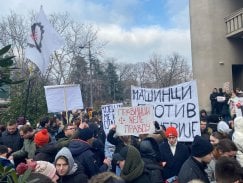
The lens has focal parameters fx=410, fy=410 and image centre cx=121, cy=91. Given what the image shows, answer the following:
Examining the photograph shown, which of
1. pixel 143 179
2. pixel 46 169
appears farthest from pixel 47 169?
pixel 143 179

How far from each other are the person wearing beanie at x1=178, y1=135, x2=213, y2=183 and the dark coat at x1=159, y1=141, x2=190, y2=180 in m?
1.23

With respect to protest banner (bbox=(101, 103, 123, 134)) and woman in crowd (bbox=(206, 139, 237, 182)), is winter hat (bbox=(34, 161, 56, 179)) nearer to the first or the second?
woman in crowd (bbox=(206, 139, 237, 182))

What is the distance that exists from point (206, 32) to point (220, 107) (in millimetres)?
7226

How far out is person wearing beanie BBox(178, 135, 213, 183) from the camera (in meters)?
4.61

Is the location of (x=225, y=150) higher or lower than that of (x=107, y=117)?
lower

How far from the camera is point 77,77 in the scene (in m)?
51.9

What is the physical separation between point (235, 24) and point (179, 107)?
18.9m

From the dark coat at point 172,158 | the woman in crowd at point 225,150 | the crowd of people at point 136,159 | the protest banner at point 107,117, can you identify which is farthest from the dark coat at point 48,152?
the protest banner at point 107,117

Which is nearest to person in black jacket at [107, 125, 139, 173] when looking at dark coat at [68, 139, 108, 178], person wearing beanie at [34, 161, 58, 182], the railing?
dark coat at [68, 139, 108, 178]

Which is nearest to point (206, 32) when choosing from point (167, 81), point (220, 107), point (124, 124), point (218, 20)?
point (218, 20)

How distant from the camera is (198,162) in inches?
185

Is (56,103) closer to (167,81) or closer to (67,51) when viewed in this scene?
(67,51)

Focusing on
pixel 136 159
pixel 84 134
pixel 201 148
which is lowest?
pixel 136 159

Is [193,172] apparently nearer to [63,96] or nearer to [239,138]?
[239,138]
